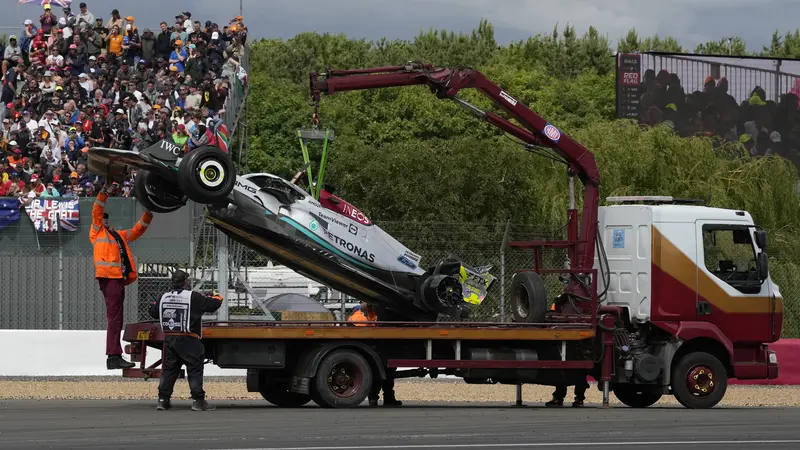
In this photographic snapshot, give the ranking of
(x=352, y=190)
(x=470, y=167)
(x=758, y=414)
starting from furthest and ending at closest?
(x=352, y=190) → (x=470, y=167) → (x=758, y=414)

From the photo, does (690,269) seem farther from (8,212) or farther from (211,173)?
(8,212)

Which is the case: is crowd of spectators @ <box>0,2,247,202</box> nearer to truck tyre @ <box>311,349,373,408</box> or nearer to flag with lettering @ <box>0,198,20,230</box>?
flag with lettering @ <box>0,198,20,230</box>

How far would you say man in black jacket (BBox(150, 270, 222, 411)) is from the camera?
1578 cm

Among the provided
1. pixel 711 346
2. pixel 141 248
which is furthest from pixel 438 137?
pixel 711 346

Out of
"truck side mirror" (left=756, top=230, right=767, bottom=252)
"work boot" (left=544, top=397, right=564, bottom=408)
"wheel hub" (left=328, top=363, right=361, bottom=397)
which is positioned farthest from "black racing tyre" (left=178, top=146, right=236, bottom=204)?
"truck side mirror" (left=756, top=230, right=767, bottom=252)

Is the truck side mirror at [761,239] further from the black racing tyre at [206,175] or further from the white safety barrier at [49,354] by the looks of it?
the white safety barrier at [49,354]

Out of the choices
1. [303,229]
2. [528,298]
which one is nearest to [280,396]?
[303,229]

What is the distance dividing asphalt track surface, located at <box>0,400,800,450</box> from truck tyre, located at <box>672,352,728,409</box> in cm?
25

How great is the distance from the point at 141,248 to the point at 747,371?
10.0m

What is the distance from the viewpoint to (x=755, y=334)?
17938mm

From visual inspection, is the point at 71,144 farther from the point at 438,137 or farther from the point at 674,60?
the point at 438,137

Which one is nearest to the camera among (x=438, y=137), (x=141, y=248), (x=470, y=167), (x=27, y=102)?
(x=141, y=248)

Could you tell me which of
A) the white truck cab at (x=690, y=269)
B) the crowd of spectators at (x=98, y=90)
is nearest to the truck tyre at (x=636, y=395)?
the white truck cab at (x=690, y=269)

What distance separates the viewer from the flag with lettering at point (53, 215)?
74.7 feet
